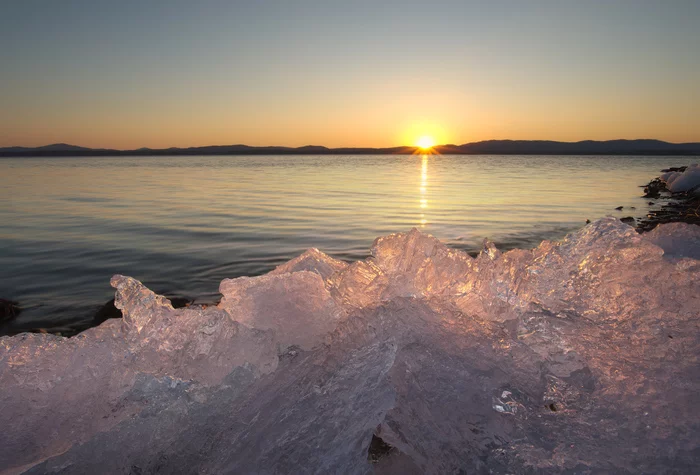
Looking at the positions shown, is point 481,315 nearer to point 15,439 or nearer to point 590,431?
point 590,431

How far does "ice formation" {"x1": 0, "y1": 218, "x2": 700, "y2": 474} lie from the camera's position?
1.84m

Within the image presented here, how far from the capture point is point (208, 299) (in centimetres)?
580

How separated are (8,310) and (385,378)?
5.24 m

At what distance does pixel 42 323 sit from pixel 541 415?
521 centimetres

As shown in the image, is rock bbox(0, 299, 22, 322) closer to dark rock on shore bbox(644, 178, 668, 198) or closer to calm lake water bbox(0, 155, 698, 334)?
calm lake water bbox(0, 155, 698, 334)

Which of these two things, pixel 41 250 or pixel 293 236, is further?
pixel 293 236

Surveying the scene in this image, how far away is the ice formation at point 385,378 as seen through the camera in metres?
1.84

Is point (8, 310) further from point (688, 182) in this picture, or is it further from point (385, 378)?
point (688, 182)

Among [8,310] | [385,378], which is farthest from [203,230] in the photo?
[385,378]

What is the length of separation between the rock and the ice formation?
11.8 feet

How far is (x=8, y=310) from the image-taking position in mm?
5348

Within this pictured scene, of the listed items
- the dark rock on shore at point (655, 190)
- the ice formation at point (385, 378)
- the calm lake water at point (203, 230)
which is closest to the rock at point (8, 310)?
the calm lake water at point (203, 230)

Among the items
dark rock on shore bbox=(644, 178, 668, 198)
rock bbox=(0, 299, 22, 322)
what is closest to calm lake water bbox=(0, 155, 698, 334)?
rock bbox=(0, 299, 22, 322)

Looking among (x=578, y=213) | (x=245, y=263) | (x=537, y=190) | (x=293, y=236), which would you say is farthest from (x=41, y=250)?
(x=537, y=190)
